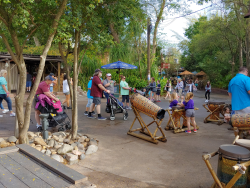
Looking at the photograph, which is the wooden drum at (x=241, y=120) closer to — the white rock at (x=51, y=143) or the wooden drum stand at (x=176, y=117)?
the wooden drum stand at (x=176, y=117)

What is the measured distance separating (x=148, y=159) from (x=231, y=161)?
7.06ft

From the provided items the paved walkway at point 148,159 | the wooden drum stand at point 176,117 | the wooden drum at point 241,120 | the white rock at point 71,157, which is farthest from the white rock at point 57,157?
the wooden drum stand at point 176,117

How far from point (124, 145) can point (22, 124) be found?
2366 millimetres

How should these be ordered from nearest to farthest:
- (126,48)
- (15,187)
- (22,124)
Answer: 1. (15,187)
2. (22,124)
3. (126,48)

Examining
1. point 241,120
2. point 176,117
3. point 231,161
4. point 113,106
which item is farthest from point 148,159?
point 113,106

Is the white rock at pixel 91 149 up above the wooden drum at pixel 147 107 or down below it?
below

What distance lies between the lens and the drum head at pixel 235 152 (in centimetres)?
254

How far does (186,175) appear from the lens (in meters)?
3.81

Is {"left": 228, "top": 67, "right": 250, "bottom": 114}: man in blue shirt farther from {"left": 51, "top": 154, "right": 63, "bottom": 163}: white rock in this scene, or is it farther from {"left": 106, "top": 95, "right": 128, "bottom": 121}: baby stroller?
{"left": 106, "top": 95, "right": 128, "bottom": 121}: baby stroller

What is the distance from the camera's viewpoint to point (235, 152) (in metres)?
2.58

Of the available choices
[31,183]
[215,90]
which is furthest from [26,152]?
[215,90]

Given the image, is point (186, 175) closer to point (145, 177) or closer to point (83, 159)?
point (145, 177)

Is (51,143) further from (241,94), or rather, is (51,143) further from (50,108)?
(241,94)

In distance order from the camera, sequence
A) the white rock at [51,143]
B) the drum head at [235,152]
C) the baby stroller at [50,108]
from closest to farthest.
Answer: the drum head at [235,152] < the white rock at [51,143] < the baby stroller at [50,108]
